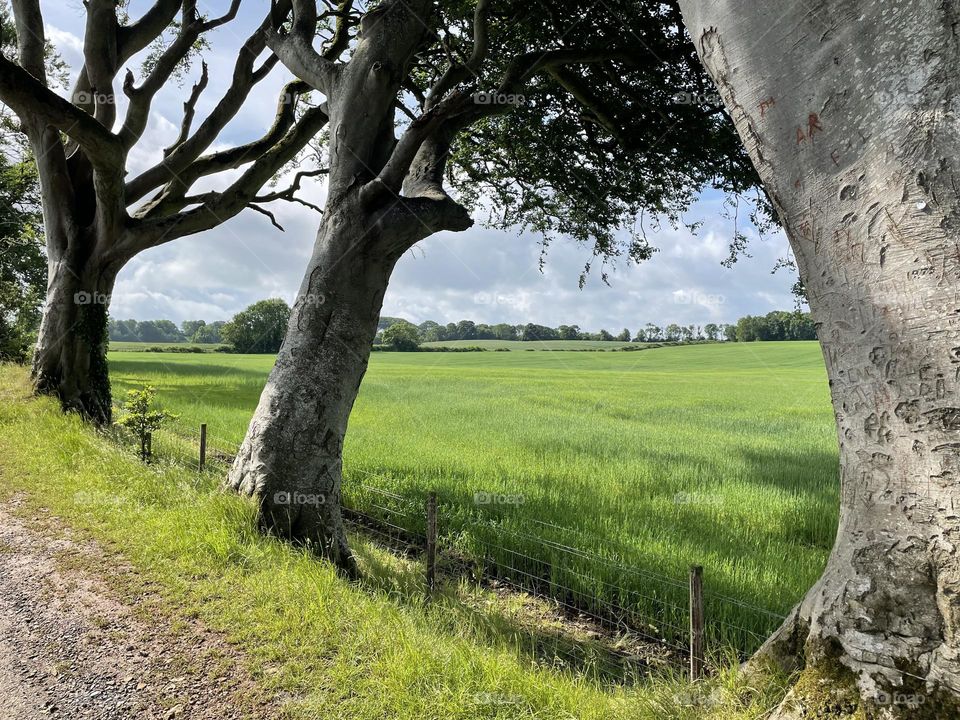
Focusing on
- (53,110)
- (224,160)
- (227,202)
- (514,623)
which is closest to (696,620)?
(514,623)

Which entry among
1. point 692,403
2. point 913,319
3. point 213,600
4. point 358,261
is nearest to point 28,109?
point 358,261

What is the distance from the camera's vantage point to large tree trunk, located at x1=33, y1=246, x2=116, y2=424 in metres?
10.7

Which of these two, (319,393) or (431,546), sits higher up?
(319,393)

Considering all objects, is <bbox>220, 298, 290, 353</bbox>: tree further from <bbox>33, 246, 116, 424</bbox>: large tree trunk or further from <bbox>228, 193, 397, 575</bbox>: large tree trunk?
<bbox>228, 193, 397, 575</bbox>: large tree trunk

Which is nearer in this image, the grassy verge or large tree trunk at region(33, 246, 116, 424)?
the grassy verge

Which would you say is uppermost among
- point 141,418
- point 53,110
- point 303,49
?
point 303,49

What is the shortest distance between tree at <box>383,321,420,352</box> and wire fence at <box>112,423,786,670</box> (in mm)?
75078

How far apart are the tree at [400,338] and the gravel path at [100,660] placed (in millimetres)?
79832

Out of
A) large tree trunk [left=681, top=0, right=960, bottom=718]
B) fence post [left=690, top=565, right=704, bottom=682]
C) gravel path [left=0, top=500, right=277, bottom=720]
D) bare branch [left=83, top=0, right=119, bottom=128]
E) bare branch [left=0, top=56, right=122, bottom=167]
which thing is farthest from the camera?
bare branch [left=83, top=0, right=119, bottom=128]

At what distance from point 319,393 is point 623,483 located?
586 centimetres

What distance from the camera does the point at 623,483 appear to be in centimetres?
978

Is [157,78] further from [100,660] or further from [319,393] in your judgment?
[100,660]

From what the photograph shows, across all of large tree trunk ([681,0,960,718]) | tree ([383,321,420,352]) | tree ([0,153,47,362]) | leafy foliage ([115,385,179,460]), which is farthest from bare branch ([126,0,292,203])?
tree ([383,321,420,352])

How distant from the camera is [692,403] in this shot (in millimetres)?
25875
